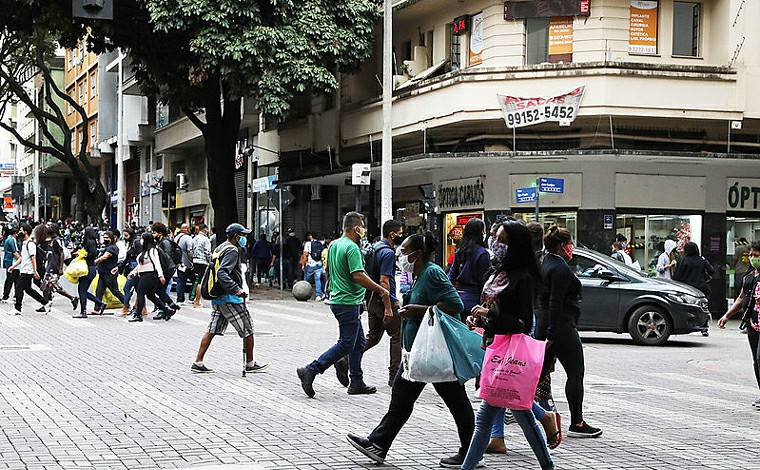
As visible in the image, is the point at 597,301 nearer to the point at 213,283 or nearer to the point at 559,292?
the point at 213,283

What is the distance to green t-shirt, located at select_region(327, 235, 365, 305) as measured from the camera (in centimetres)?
1026

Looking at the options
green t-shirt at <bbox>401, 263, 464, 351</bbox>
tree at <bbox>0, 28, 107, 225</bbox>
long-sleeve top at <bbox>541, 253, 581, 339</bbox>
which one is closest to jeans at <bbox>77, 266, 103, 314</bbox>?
long-sleeve top at <bbox>541, 253, 581, 339</bbox>

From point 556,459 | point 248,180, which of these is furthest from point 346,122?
point 556,459

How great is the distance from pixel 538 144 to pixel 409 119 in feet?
11.9

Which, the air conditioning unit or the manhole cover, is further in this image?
the air conditioning unit

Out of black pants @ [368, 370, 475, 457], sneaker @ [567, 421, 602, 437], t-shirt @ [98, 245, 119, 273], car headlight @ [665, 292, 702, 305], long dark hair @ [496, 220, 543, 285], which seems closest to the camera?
long dark hair @ [496, 220, 543, 285]

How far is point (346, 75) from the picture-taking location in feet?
104

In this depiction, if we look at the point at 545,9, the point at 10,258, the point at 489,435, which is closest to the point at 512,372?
the point at 489,435

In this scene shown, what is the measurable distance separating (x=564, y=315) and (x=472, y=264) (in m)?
1.73

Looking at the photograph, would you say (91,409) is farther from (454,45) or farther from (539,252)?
(454,45)

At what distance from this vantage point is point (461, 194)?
88.9 feet

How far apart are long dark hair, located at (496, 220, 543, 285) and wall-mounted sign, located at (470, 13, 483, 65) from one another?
19.3 meters

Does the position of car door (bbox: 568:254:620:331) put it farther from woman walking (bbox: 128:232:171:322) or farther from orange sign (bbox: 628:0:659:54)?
orange sign (bbox: 628:0:659:54)

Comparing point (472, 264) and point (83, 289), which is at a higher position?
point (472, 264)
